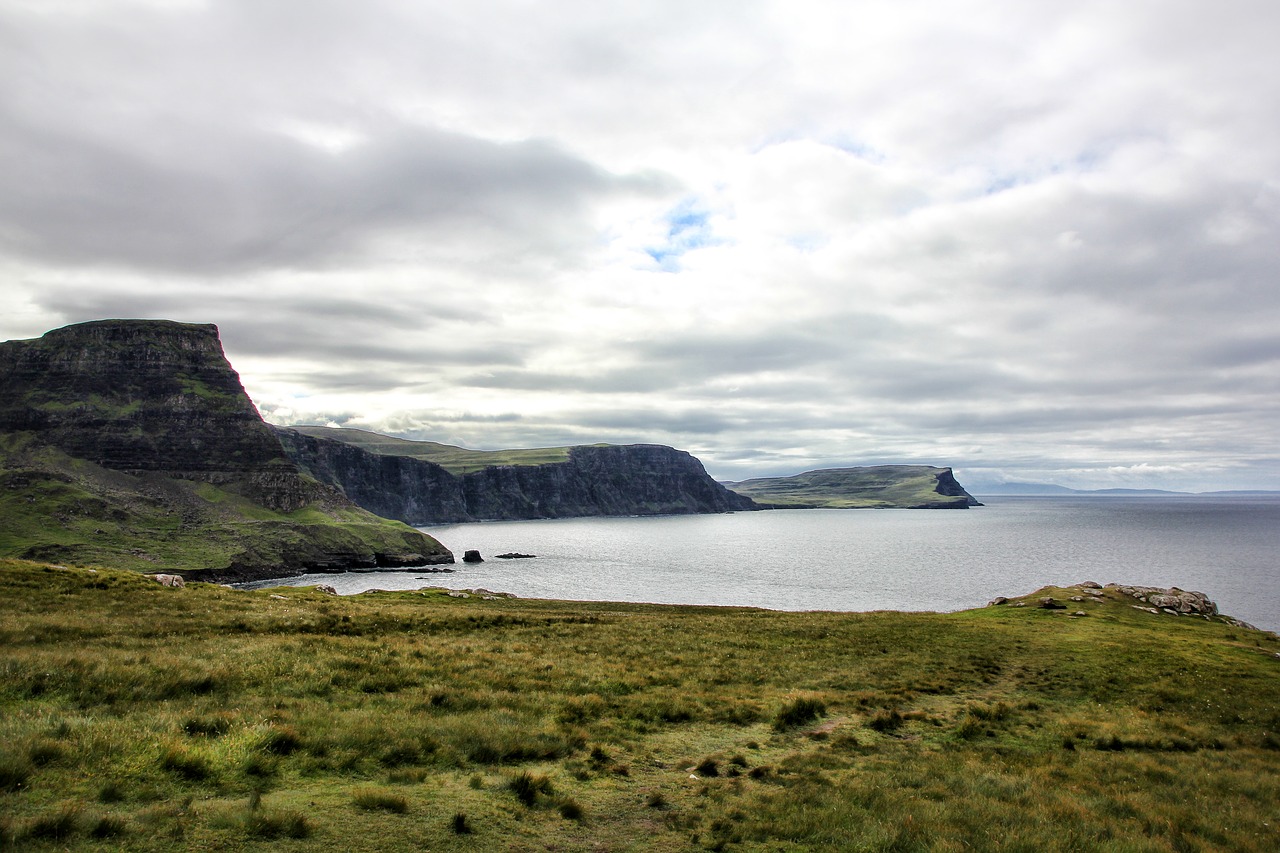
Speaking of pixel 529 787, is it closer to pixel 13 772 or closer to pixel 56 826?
pixel 56 826

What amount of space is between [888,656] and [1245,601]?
316 ft

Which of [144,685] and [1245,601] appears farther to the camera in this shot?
[1245,601]

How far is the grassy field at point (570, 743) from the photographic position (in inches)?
450

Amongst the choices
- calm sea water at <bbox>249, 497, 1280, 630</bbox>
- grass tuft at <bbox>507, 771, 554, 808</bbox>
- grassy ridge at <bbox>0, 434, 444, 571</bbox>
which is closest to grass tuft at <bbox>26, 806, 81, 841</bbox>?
grass tuft at <bbox>507, 771, 554, 808</bbox>

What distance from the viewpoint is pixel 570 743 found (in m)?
17.2

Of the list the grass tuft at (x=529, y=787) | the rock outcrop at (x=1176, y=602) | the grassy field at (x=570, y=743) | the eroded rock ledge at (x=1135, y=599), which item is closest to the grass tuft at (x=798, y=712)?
the grassy field at (x=570, y=743)

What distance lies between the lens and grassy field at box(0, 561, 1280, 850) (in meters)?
11.4

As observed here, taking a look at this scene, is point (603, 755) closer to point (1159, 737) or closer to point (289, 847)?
point (289, 847)

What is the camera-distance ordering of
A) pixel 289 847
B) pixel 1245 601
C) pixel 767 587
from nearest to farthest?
pixel 289 847 < pixel 1245 601 < pixel 767 587

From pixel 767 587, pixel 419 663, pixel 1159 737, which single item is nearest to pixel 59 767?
pixel 419 663

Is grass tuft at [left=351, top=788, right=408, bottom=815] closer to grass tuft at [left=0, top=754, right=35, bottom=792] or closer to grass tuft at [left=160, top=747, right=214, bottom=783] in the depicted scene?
grass tuft at [left=160, top=747, right=214, bottom=783]

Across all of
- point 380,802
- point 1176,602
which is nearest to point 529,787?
point 380,802

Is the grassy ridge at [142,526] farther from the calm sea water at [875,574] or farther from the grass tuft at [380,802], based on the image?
the grass tuft at [380,802]

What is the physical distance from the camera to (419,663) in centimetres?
2431
